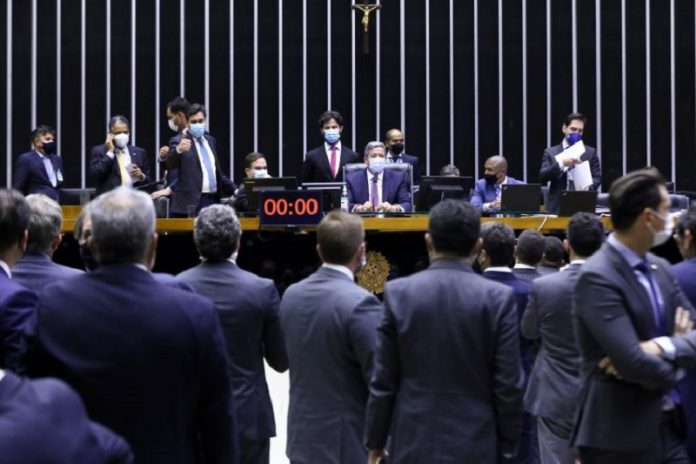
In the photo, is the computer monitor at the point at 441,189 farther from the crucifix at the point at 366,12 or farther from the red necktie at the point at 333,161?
the crucifix at the point at 366,12

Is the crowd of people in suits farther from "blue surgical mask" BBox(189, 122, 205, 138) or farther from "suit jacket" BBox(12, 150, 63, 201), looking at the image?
"suit jacket" BBox(12, 150, 63, 201)

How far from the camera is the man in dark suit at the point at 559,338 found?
5965 mm

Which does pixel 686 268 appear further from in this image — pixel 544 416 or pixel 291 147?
pixel 291 147

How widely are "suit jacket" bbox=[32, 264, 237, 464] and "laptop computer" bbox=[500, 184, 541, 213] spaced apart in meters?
7.35

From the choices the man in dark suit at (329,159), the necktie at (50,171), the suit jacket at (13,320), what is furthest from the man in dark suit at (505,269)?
the necktie at (50,171)

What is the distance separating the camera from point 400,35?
15.6 meters

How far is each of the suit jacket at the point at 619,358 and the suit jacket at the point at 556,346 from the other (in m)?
1.52

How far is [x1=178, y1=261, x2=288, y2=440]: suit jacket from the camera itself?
18.0 feet

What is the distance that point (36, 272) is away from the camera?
201 inches

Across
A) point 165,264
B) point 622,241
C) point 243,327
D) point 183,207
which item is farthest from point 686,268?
point 183,207

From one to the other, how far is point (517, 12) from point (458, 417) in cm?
1156

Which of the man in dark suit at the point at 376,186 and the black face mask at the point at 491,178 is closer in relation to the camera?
the man in dark suit at the point at 376,186

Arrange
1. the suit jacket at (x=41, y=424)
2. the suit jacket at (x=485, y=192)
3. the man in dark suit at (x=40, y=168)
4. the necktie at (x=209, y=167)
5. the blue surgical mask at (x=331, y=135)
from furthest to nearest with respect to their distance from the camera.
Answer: the man in dark suit at (x=40, y=168) → the blue surgical mask at (x=331, y=135) → the suit jacket at (x=485, y=192) → the necktie at (x=209, y=167) → the suit jacket at (x=41, y=424)

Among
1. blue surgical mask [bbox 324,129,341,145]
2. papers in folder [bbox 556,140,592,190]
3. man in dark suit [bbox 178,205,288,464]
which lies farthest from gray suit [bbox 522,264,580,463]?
blue surgical mask [bbox 324,129,341,145]
